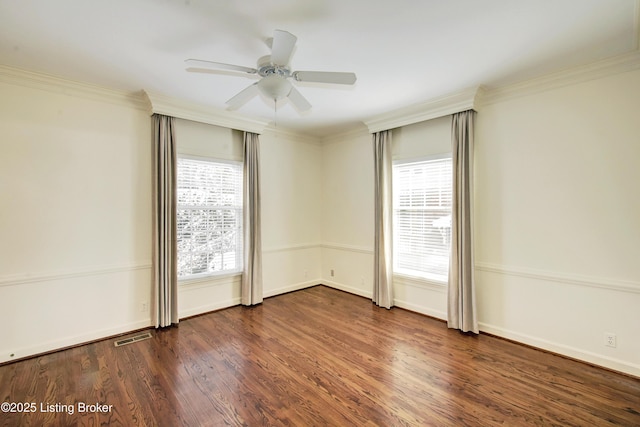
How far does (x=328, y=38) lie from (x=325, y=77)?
0.37 m

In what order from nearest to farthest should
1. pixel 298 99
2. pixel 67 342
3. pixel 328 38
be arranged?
pixel 328 38
pixel 298 99
pixel 67 342

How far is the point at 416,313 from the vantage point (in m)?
4.09

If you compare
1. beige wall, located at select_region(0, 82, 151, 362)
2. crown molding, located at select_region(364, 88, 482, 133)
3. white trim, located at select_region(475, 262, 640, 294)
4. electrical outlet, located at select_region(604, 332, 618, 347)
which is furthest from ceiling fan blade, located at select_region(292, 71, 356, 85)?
electrical outlet, located at select_region(604, 332, 618, 347)

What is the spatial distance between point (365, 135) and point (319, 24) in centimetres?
274

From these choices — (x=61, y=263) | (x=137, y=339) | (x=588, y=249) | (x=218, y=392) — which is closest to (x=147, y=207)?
(x=61, y=263)

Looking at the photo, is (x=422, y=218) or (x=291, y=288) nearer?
(x=422, y=218)

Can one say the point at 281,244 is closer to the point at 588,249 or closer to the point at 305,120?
the point at 305,120

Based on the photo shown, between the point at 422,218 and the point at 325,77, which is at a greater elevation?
the point at 325,77

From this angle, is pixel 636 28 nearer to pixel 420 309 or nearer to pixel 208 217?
pixel 420 309

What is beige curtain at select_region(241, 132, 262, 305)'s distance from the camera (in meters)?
4.37

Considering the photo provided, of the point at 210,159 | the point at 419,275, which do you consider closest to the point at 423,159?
the point at 419,275

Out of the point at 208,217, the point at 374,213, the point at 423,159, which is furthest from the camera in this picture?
the point at 374,213

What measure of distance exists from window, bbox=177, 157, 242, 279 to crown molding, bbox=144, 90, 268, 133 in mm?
545

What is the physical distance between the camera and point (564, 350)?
289 cm
